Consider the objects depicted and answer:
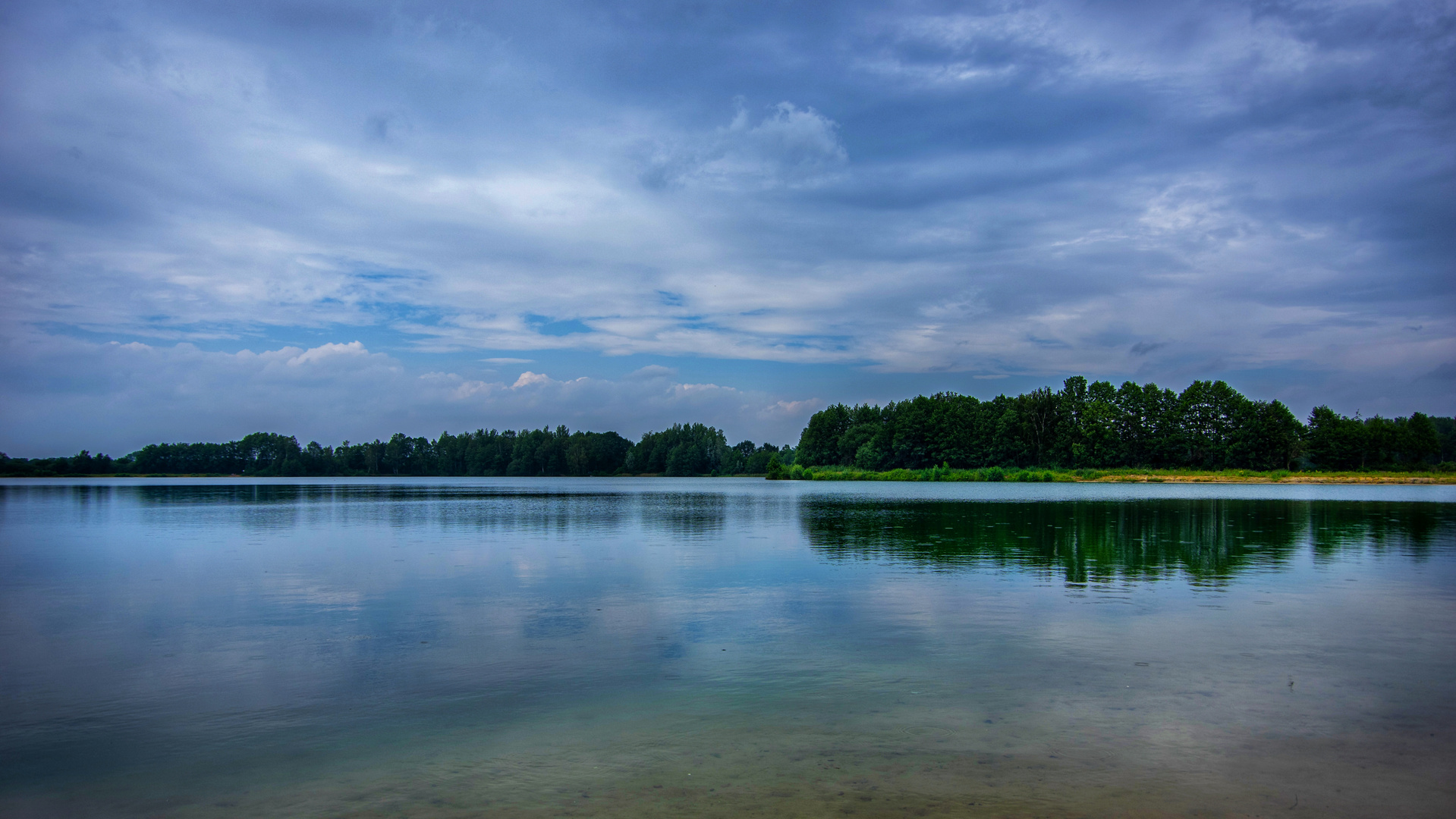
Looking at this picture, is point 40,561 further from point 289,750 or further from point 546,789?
point 546,789

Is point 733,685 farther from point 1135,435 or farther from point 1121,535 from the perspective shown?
point 1135,435

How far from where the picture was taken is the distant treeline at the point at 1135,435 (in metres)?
105

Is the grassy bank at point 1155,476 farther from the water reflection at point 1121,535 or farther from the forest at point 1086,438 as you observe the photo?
the water reflection at point 1121,535

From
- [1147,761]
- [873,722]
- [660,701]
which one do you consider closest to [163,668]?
[660,701]

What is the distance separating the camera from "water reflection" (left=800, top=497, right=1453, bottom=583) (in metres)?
20.0

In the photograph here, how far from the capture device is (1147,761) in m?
6.75

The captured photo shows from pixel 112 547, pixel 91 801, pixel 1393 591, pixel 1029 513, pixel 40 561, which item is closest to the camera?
pixel 91 801

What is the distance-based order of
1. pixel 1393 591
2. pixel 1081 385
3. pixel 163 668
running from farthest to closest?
pixel 1081 385
pixel 1393 591
pixel 163 668

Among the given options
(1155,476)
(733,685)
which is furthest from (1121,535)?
(1155,476)

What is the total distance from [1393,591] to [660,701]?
1548 cm

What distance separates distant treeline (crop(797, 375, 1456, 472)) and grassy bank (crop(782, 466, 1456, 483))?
212 inches

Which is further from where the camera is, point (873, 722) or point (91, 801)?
point (873, 722)

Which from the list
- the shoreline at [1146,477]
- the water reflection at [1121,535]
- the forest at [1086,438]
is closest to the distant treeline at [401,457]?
the forest at [1086,438]

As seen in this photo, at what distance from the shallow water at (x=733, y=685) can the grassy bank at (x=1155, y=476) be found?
82.8 meters
